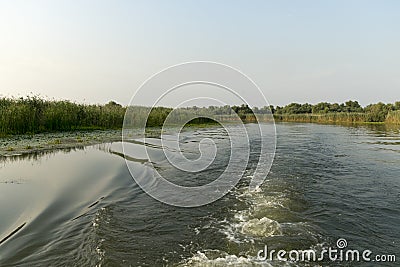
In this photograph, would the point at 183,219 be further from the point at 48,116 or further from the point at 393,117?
the point at 393,117

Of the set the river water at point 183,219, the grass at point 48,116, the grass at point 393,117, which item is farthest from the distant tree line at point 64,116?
the grass at point 393,117

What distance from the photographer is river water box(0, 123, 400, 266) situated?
447cm

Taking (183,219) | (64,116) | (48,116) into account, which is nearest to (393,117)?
(64,116)

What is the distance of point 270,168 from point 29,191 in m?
9.30

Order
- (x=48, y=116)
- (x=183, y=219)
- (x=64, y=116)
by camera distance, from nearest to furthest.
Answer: (x=183, y=219)
(x=48, y=116)
(x=64, y=116)

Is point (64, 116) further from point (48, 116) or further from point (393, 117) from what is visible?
point (393, 117)

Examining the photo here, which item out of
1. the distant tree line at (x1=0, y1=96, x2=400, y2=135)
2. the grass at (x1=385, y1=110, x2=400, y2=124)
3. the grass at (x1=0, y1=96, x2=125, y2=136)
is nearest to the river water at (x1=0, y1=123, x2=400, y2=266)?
the distant tree line at (x1=0, y1=96, x2=400, y2=135)

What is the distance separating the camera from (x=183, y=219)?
604 cm

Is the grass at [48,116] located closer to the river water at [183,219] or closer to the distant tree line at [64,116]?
the distant tree line at [64,116]

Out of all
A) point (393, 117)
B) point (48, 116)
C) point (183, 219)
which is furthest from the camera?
point (393, 117)

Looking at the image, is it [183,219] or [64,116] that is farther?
[64,116]

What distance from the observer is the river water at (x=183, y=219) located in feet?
14.7

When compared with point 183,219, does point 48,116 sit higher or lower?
higher

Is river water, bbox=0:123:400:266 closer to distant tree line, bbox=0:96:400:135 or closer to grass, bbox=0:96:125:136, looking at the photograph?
distant tree line, bbox=0:96:400:135
